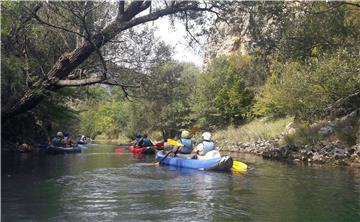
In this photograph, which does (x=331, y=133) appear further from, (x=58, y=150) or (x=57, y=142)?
(x=57, y=142)

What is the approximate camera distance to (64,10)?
1384 centimetres

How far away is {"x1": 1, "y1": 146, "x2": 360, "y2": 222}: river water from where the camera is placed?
8.31m

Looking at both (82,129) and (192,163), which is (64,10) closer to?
(192,163)

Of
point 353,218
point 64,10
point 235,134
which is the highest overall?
point 64,10

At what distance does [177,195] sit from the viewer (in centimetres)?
1045

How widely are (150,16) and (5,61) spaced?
4.84 meters

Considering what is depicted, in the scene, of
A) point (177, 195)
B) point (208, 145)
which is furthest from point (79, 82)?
point (177, 195)

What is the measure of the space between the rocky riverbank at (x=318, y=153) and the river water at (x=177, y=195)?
1814 mm

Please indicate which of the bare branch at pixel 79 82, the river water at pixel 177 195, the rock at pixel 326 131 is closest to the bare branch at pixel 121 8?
the bare branch at pixel 79 82

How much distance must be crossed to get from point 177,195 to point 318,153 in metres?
10.2

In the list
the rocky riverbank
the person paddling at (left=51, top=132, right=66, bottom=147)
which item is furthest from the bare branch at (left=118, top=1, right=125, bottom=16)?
the person paddling at (left=51, top=132, right=66, bottom=147)

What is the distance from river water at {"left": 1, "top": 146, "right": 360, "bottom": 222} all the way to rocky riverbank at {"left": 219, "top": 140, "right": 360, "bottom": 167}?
1814 mm

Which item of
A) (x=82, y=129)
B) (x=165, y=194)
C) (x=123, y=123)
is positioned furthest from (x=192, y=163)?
(x=82, y=129)

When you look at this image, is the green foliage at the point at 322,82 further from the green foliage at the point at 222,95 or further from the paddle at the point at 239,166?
the green foliage at the point at 222,95
